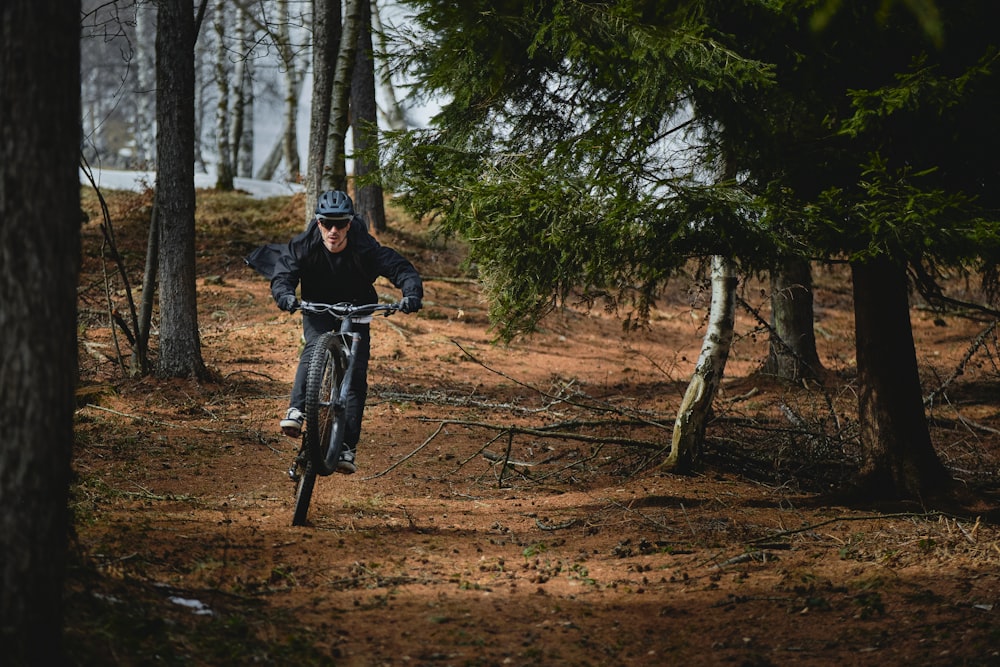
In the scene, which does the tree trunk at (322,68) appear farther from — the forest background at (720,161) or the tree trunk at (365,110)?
the forest background at (720,161)

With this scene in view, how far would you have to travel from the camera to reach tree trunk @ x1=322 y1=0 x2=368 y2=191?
11.6 m

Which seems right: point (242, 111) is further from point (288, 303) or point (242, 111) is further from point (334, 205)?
point (288, 303)

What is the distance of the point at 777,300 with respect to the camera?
550 inches

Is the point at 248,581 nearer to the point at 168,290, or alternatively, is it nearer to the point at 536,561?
the point at 536,561

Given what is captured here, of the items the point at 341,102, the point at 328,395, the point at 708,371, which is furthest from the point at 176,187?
the point at 708,371

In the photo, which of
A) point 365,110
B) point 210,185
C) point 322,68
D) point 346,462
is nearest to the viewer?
point 346,462

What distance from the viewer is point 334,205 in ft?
21.2

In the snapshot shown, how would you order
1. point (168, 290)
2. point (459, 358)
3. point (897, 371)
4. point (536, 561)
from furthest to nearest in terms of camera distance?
1. point (459, 358)
2. point (168, 290)
3. point (897, 371)
4. point (536, 561)

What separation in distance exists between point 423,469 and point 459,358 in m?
5.92

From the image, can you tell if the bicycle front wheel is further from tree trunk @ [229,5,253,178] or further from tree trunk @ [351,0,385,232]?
tree trunk @ [229,5,253,178]

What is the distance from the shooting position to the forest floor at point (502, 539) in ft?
14.6

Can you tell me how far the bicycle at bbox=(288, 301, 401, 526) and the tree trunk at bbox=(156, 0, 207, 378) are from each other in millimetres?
5561

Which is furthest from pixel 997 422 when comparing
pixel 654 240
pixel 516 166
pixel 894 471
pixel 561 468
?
pixel 516 166

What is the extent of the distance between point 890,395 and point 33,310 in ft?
22.4
